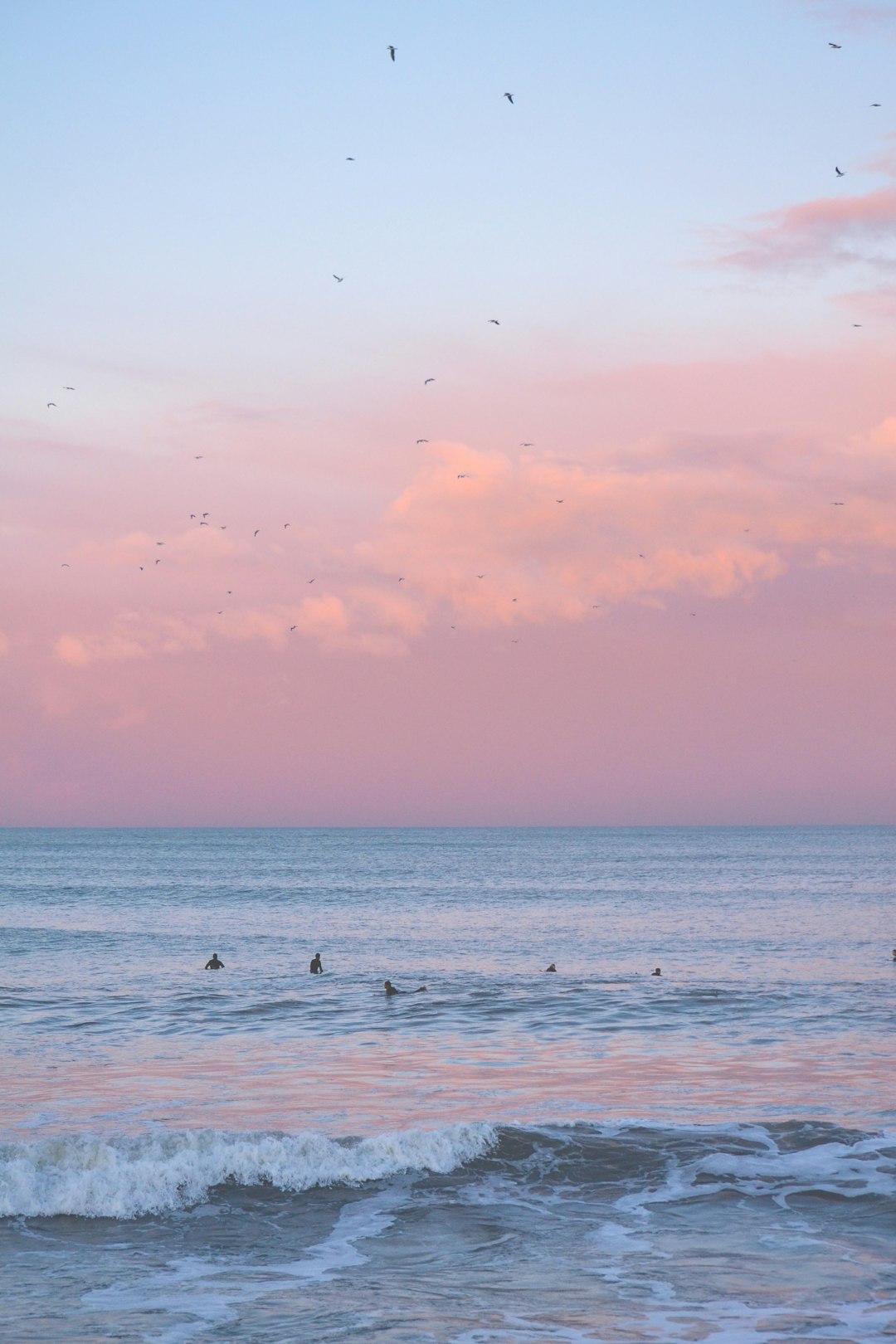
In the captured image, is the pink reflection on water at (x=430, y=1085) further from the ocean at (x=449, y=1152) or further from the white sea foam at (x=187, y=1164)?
the white sea foam at (x=187, y=1164)

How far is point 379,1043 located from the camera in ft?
87.5

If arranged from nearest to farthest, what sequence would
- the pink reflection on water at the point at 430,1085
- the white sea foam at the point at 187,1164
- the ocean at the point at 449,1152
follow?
1. the ocean at the point at 449,1152
2. the white sea foam at the point at 187,1164
3. the pink reflection on water at the point at 430,1085

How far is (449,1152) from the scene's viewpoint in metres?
17.5

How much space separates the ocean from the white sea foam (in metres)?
0.04

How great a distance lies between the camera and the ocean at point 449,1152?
12.1 meters

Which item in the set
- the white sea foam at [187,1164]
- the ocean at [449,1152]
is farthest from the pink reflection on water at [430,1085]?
the white sea foam at [187,1164]

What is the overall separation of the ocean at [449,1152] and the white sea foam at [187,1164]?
1.6 inches

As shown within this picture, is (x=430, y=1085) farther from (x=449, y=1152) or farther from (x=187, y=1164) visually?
(x=187, y=1164)

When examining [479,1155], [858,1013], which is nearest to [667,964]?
[858,1013]

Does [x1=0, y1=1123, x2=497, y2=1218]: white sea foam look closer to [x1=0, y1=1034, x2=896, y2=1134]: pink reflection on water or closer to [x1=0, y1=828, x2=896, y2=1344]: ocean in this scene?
[x1=0, y1=828, x2=896, y2=1344]: ocean

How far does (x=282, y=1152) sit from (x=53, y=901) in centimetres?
6455

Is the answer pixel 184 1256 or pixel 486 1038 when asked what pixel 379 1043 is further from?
pixel 184 1256

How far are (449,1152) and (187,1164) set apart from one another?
3.95 meters

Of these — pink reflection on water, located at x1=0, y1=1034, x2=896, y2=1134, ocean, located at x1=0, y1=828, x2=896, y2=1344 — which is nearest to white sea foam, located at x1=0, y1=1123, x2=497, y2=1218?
ocean, located at x1=0, y1=828, x2=896, y2=1344
